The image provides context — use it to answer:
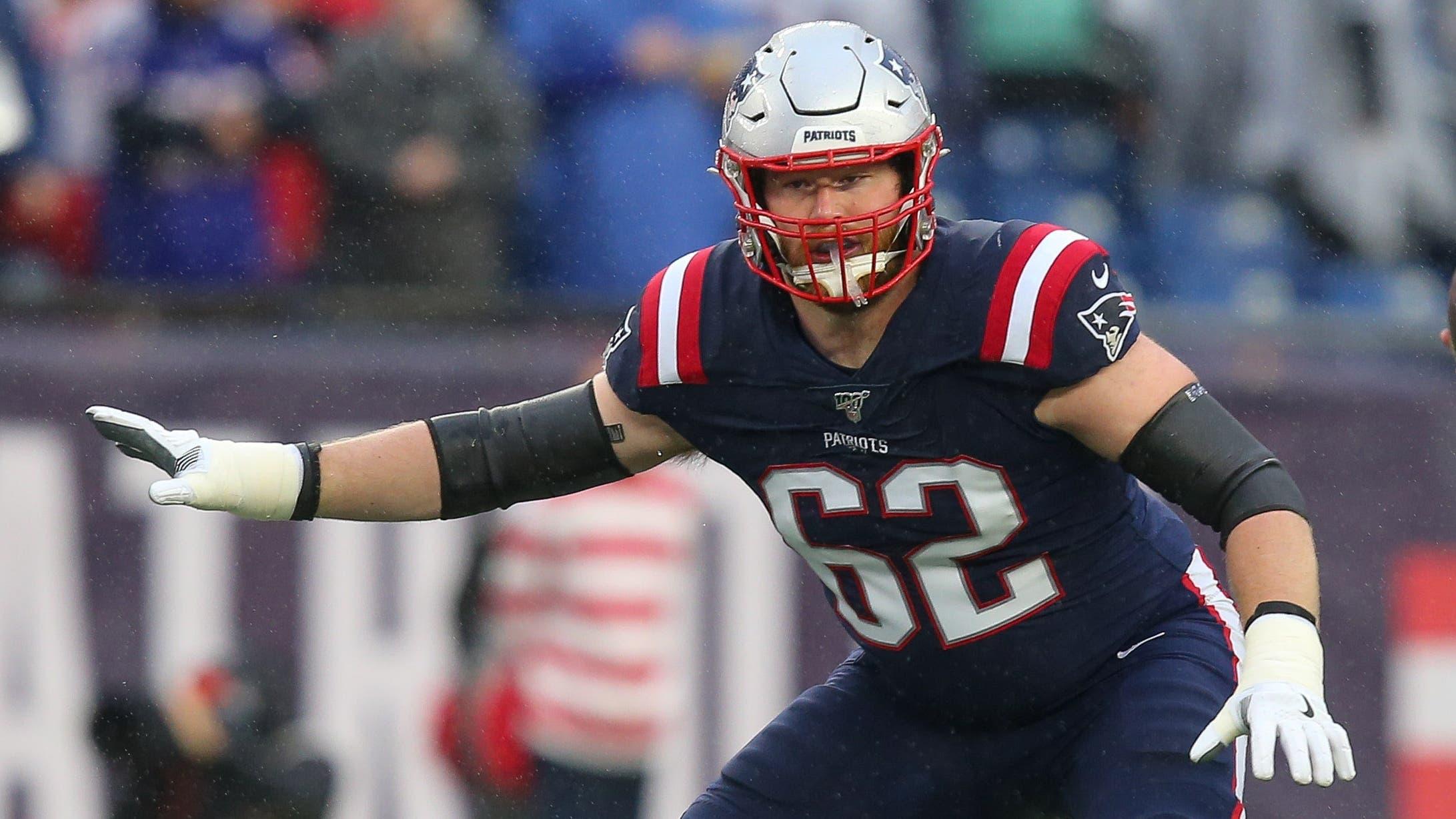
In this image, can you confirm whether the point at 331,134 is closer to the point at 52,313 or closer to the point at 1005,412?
the point at 52,313

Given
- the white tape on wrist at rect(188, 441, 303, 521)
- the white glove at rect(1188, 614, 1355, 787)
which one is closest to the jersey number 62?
the white glove at rect(1188, 614, 1355, 787)

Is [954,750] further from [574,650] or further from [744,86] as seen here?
[574,650]

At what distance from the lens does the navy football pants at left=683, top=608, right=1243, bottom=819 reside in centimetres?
360

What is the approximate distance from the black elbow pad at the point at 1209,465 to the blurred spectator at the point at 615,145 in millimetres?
3455

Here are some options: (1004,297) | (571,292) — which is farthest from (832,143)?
(571,292)

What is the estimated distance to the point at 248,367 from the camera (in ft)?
20.3

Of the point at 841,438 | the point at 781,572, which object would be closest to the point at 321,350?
the point at 781,572

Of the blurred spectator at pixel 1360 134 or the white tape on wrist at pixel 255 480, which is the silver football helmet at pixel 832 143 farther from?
the blurred spectator at pixel 1360 134

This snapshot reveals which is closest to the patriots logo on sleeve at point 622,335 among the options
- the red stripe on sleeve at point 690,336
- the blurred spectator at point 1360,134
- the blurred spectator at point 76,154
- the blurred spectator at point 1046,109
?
the red stripe on sleeve at point 690,336

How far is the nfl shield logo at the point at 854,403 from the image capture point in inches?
141

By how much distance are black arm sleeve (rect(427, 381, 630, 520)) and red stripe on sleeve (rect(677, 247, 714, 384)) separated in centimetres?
25

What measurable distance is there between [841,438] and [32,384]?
333cm

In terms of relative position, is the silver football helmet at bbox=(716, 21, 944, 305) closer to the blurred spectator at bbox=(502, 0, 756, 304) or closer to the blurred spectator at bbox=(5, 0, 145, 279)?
the blurred spectator at bbox=(502, 0, 756, 304)

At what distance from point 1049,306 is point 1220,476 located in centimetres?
38
